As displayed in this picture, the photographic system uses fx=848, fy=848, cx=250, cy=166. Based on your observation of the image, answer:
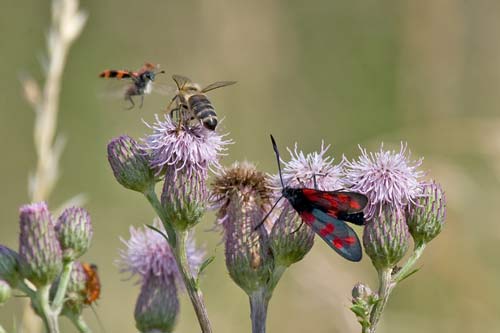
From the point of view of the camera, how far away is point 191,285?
12.1 feet

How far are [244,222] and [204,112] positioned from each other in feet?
1.82

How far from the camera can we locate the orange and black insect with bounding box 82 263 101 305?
4121 mm

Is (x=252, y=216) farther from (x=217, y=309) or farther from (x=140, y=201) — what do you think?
(x=140, y=201)

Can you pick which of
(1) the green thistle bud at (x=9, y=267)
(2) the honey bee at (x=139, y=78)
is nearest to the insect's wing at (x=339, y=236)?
(1) the green thistle bud at (x=9, y=267)

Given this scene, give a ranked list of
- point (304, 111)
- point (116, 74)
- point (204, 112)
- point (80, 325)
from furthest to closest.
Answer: point (304, 111) < point (116, 74) < point (204, 112) < point (80, 325)

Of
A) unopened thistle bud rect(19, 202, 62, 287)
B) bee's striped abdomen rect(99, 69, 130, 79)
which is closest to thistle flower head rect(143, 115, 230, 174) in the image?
unopened thistle bud rect(19, 202, 62, 287)

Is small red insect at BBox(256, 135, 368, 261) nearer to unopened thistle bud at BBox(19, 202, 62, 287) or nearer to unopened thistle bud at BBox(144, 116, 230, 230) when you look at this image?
unopened thistle bud at BBox(144, 116, 230, 230)

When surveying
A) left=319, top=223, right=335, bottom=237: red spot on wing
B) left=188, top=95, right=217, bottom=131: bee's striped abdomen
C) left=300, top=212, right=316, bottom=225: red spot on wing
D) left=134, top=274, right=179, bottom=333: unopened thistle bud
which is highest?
left=188, top=95, right=217, bottom=131: bee's striped abdomen

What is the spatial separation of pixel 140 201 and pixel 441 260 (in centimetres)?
284

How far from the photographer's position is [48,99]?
518cm

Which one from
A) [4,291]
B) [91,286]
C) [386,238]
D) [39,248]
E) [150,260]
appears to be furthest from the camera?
[150,260]

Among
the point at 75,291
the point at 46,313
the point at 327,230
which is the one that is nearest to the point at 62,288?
the point at 46,313

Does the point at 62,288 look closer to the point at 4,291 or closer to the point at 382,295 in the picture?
the point at 4,291

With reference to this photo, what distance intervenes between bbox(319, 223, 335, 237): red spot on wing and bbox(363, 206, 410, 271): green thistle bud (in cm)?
24
